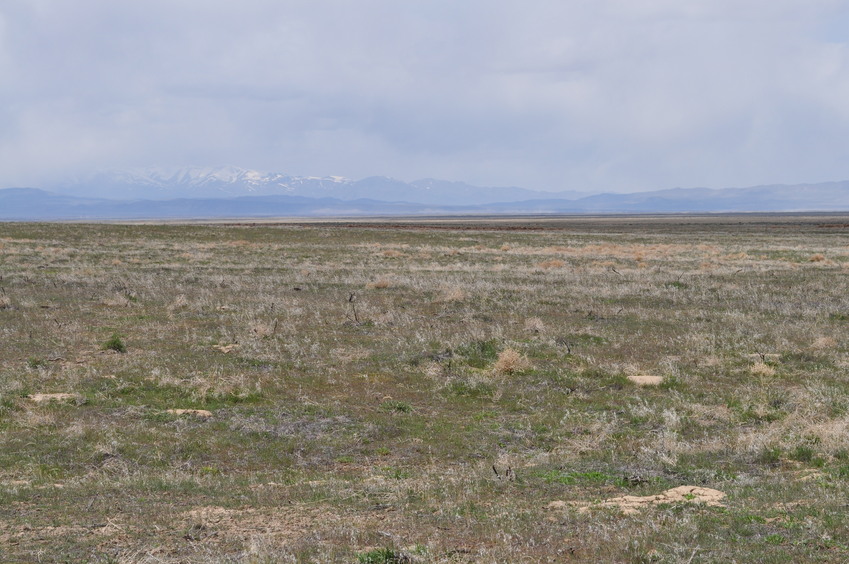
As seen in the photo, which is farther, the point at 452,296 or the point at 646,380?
the point at 452,296

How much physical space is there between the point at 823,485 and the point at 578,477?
118 inches

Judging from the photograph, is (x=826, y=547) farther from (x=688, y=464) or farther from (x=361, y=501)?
(x=361, y=501)

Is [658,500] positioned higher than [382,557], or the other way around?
[382,557]

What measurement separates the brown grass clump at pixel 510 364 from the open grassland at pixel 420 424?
8 cm

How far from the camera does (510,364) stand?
662 inches

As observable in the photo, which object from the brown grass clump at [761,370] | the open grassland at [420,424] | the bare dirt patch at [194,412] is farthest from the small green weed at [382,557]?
the brown grass clump at [761,370]

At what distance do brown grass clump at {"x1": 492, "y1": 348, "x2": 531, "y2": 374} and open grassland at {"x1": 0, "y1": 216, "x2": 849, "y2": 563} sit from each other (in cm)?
8

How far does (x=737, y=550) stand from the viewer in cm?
679

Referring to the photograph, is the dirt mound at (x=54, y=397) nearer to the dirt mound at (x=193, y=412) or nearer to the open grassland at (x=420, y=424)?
the open grassland at (x=420, y=424)

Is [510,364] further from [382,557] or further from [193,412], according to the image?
[382,557]

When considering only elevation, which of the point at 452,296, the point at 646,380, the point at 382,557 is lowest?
the point at 646,380

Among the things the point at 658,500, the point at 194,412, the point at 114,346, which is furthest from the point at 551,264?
the point at 658,500

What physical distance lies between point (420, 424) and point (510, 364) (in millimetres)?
4208

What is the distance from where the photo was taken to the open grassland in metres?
7.42
